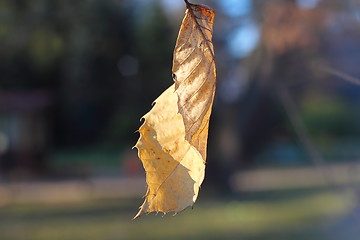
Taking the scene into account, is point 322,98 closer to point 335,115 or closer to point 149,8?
point 335,115

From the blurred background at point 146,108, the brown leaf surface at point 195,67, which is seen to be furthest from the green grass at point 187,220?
the brown leaf surface at point 195,67

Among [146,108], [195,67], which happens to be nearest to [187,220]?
[195,67]

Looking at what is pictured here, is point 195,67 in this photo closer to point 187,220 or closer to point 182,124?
point 182,124

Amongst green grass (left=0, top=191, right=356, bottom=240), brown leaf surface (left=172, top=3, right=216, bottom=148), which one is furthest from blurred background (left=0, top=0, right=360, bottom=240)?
brown leaf surface (left=172, top=3, right=216, bottom=148)

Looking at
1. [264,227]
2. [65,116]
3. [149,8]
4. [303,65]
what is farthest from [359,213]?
[65,116]

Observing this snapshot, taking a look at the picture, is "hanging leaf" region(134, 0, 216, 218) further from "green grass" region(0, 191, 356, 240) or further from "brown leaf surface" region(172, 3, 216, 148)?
"green grass" region(0, 191, 356, 240)

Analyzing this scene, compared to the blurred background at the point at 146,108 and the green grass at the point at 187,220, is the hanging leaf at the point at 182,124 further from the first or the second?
the green grass at the point at 187,220

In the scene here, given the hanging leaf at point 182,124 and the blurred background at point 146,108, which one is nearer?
the hanging leaf at point 182,124
